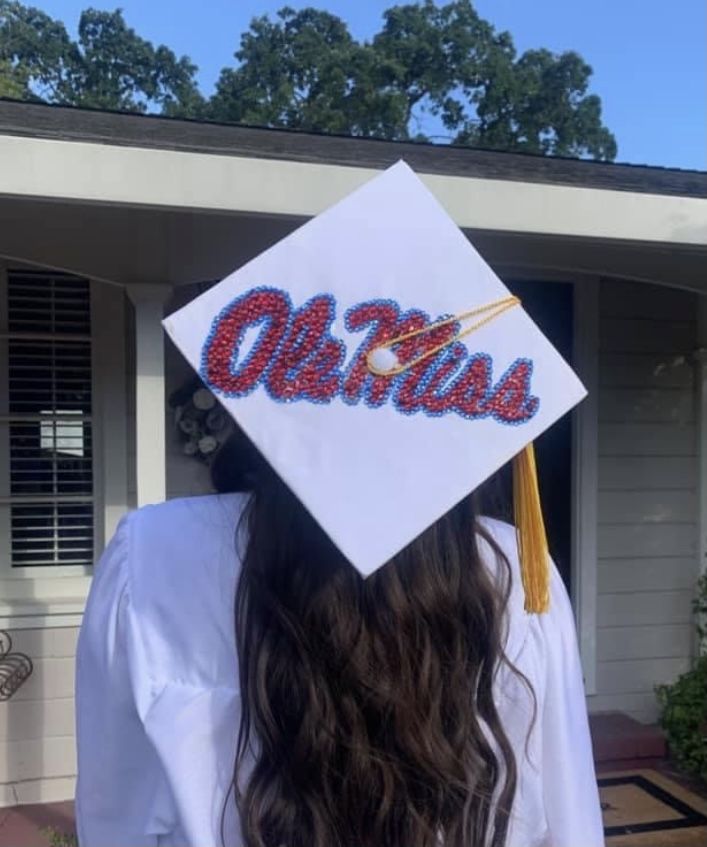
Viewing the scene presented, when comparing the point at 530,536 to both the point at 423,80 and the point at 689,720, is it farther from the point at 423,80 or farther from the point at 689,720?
the point at 423,80

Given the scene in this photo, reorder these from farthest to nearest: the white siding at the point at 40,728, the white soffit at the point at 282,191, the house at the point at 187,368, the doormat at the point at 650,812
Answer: the white siding at the point at 40,728 < the doormat at the point at 650,812 < the house at the point at 187,368 < the white soffit at the point at 282,191

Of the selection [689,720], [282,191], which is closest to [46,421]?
[282,191]

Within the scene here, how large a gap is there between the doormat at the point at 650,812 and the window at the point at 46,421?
2.57 metres

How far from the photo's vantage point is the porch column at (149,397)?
318 cm

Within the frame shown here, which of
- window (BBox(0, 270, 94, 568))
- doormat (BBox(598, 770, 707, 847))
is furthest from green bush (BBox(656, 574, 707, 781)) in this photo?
window (BBox(0, 270, 94, 568))

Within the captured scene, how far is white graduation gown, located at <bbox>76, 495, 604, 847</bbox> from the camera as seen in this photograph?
1050 millimetres

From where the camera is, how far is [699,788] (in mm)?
4129

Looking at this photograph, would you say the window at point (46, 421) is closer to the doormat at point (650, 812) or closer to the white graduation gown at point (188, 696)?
the doormat at point (650, 812)

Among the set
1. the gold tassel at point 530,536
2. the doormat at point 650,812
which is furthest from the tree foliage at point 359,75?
the gold tassel at point 530,536

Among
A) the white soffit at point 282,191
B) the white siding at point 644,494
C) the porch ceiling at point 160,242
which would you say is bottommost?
the white siding at point 644,494

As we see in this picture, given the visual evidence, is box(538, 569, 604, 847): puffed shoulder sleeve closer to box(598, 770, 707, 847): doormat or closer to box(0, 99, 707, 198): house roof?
box(598, 770, 707, 847): doormat

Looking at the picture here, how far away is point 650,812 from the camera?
3.87 m

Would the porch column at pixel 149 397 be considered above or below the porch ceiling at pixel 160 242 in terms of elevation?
below

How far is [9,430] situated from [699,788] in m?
3.52
